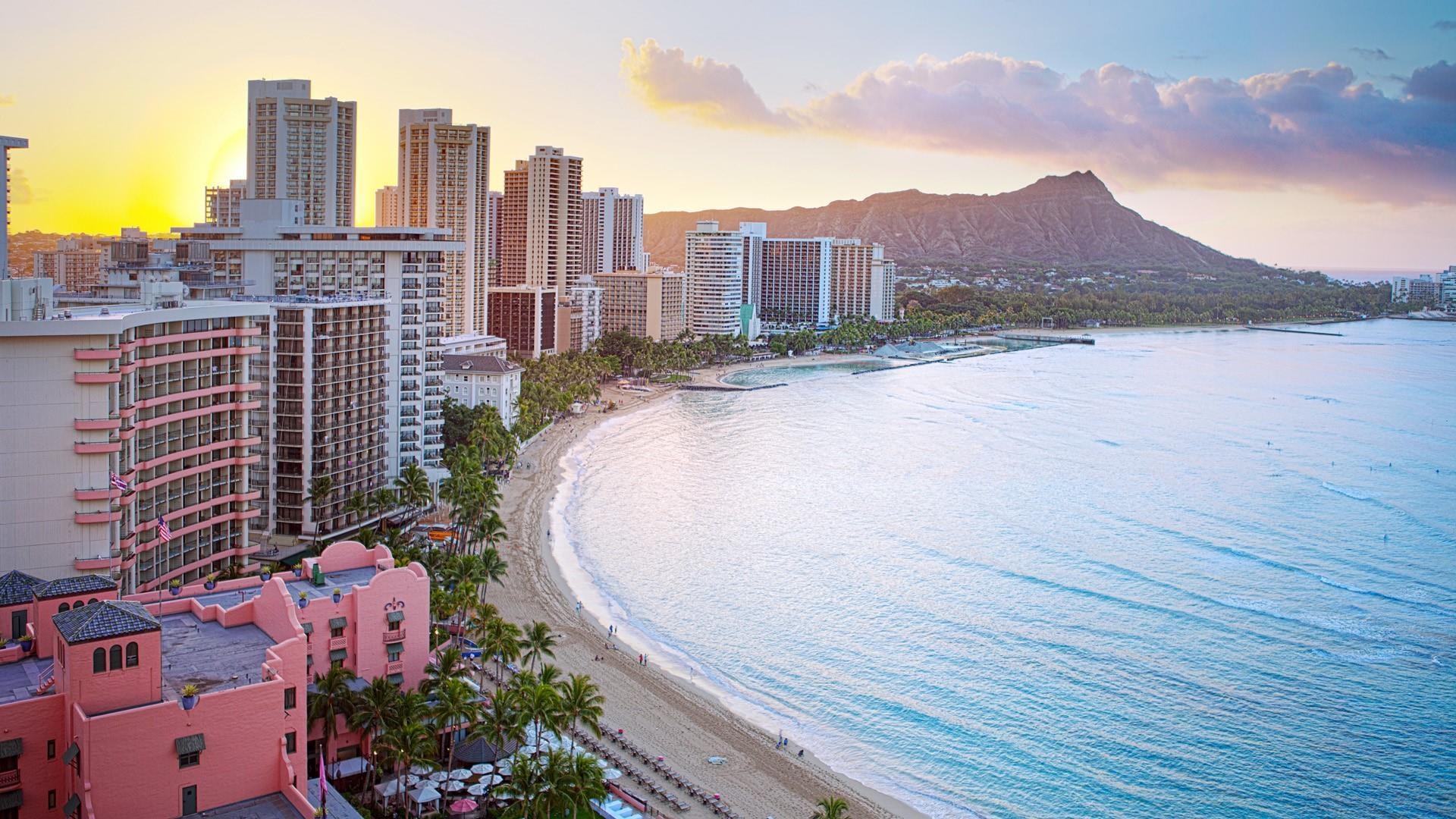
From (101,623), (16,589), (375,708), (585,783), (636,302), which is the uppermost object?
Answer: (636,302)

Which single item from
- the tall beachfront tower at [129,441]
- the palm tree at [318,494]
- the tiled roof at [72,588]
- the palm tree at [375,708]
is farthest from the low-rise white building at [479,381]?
the tiled roof at [72,588]

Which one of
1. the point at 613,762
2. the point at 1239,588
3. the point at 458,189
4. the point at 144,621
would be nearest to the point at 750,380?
the point at 458,189

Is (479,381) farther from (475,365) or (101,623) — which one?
(101,623)

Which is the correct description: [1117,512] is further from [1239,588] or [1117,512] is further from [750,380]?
[750,380]

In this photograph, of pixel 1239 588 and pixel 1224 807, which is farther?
pixel 1239 588

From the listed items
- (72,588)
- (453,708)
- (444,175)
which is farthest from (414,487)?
(444,175)

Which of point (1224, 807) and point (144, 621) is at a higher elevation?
point (144, 621)
